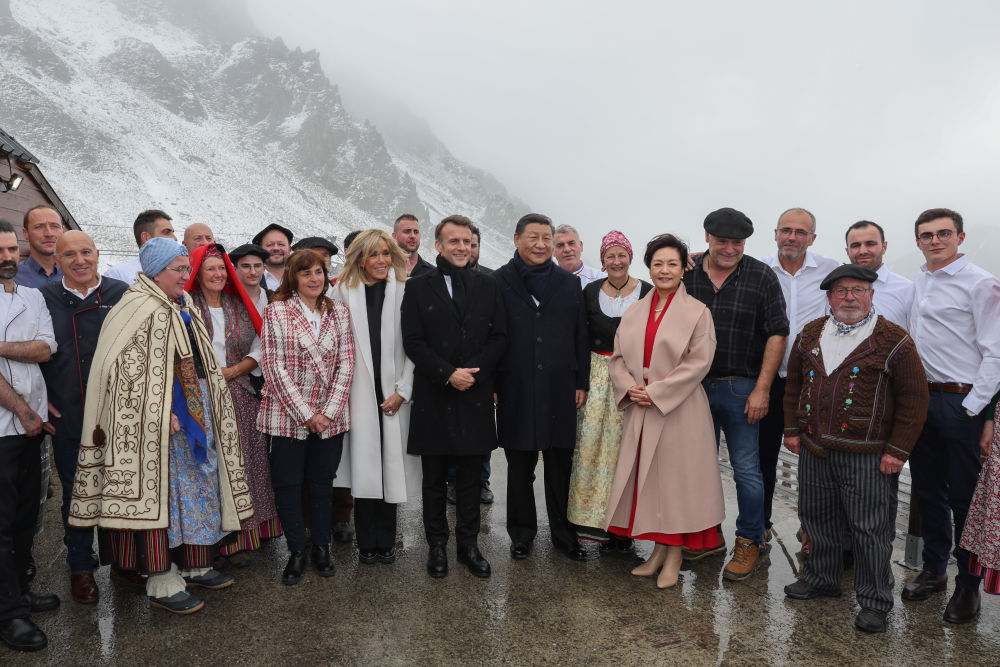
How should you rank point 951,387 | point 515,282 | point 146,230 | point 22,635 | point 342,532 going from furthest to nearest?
1. point 146,230
2. point 342,532
3. point 515,282
4. point 951,387
5. point 22,635

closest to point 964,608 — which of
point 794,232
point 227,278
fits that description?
point 794,232

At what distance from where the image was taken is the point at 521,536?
13.0 feet

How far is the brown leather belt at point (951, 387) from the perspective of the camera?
336 centimetres

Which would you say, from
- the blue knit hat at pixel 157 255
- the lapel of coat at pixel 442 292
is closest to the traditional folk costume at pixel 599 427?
the lapel of coat at pixel 442 292

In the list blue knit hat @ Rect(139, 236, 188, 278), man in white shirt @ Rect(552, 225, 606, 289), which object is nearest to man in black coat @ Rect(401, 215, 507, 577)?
blue knit hat @ Rect(139, 236, 188, 278)

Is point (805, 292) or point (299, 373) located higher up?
point (805, 292)

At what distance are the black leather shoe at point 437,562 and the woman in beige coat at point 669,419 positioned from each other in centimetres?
103

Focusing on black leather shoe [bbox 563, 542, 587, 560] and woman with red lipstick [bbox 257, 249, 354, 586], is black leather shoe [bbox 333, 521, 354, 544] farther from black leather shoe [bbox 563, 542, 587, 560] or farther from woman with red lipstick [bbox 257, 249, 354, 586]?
black leather shoe [bbox 563, 542, 587, 560]

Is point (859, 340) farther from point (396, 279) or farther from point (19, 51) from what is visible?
point (19, 51)

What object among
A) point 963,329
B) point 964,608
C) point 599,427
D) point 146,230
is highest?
point 146,230

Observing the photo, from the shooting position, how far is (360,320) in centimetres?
372

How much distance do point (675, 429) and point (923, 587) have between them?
163cm

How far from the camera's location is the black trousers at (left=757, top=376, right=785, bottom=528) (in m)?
3.87

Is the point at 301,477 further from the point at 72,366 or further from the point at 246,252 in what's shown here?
the point at 246,252
